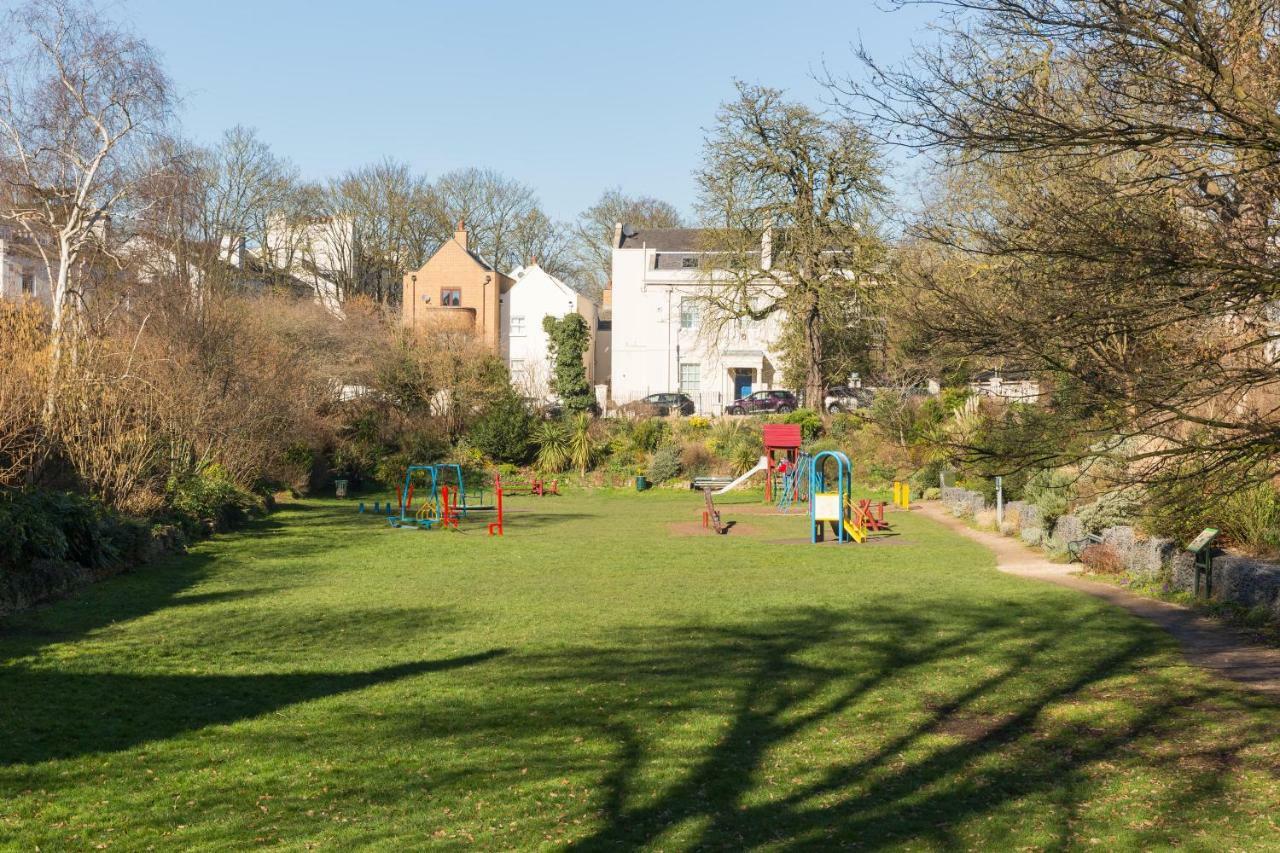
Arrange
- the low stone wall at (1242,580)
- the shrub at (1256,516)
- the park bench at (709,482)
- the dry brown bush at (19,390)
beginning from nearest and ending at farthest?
the low stone wall at (1242,580) < the shrub at (1256,516) < the dry brown bush at (19,390) < the park bench at (709,482)

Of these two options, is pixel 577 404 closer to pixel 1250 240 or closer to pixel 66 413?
pixel 66 413

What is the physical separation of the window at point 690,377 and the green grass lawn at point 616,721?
4204 centimetres

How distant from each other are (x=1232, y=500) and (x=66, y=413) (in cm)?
1664

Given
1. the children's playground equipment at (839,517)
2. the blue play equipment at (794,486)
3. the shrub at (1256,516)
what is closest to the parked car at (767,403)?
the blue play equipment at (794,486)

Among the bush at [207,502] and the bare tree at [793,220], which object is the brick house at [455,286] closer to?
the bare tree at [793,220]

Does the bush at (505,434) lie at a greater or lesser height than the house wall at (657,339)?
lesser

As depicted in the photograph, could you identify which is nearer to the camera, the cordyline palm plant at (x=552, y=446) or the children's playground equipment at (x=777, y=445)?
the children's playground equipment at (x=777, y=445)

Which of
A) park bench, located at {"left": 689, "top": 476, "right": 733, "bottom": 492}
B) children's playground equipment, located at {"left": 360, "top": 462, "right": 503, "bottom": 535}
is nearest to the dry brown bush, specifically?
children's playground equipment, located at {"left": 360, "top": 462, "right": 503, "bottom": 535}

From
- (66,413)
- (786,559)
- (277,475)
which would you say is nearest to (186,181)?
(277,475)

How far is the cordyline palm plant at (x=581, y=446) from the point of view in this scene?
39125 mm

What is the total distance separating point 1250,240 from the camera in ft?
25.7

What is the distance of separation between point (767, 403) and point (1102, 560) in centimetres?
3421

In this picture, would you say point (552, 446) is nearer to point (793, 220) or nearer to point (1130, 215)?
point (793, 220)

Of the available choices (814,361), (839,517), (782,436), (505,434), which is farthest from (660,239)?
(839,517)
